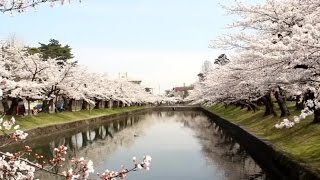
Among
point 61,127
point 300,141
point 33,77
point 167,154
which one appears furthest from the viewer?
point 33,77

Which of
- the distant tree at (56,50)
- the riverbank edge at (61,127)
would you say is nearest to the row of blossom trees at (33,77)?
the riverbank edge at (61,127)

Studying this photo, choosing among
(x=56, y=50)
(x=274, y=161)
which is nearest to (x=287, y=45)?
(x=274, y=161)

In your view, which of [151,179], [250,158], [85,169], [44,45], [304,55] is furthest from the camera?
[44,45]

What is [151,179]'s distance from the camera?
51.8 feet

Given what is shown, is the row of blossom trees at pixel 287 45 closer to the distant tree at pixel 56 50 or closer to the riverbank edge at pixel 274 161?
the riverbank edge at pixel 274 161

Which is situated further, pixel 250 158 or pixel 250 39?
pixel 250 158

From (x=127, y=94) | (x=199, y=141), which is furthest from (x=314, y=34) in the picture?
(x=127, y=94)

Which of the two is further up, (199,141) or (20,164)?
(20,164)

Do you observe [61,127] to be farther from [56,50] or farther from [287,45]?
[56,50]

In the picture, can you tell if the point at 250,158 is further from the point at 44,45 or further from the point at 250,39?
the point at 44,45

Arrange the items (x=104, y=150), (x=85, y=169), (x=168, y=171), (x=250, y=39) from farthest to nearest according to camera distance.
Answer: (x=104, y=150), (x=168, y=171), (x=250, y=39), (x=85, y=169)

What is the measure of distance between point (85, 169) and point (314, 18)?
8759mm

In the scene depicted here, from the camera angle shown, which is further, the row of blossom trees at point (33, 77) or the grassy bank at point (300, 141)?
the row of blossom trees at point (33, 77)

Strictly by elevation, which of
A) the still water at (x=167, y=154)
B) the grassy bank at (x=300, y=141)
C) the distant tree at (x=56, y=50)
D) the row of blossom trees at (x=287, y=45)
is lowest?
the still water at (x=167, y=154)
